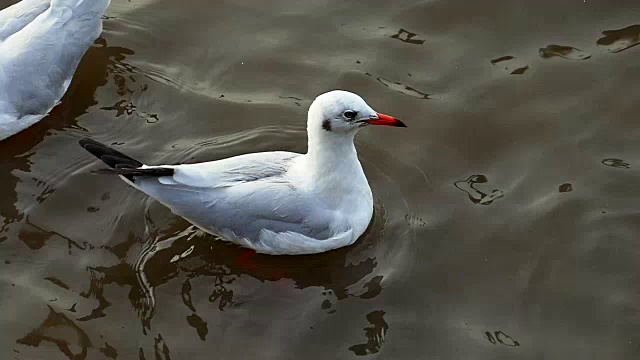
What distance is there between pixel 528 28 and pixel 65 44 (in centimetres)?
328

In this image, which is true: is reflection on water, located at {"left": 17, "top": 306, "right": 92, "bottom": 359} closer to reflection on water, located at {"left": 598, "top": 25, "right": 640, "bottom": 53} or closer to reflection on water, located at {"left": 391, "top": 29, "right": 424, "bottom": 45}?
reflection on water, located at {"left": 391, "top": 29, "right": 424, "bottom": 45}

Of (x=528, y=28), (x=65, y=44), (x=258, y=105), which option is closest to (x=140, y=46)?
(x=65, y=44)

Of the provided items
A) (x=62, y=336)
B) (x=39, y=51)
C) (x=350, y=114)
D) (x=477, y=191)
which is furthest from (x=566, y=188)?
(x=39, y=51)

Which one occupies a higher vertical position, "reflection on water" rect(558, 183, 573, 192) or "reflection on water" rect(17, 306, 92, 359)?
"reflection on water" rect(558, 183, 573, 192)

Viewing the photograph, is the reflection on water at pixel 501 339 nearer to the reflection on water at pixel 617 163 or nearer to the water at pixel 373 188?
the water at pixel 373 188

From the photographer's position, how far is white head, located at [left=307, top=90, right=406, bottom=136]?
203 inches

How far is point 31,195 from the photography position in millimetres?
5992

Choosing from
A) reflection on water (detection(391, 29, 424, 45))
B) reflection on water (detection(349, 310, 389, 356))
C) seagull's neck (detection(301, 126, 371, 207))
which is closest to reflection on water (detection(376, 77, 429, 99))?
reflection on water (detection(391, 29, 424, 45))

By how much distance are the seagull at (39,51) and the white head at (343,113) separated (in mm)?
2203

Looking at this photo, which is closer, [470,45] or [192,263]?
[192,263]

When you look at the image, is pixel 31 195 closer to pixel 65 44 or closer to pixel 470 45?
pixel 65 44

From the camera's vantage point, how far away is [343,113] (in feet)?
17.0

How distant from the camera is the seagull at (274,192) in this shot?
17.5 ft

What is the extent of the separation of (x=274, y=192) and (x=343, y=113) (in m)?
0.60
